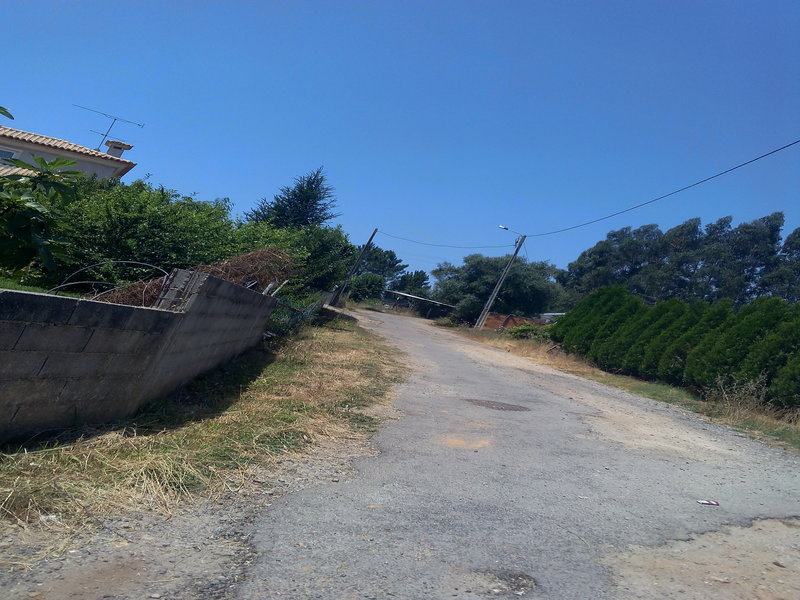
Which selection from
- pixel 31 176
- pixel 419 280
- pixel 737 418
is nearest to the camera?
pixel 31 176

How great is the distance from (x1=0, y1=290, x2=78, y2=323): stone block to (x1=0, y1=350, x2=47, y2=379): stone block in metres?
0.25

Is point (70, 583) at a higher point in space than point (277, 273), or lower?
lower

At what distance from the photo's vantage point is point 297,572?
137 inches

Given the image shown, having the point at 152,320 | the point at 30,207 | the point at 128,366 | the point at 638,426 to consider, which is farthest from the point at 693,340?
the point at 30,207

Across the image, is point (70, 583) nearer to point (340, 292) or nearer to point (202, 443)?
point (202, 443)

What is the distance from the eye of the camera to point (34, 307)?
15.1 ft

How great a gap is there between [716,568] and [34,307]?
4.82 m

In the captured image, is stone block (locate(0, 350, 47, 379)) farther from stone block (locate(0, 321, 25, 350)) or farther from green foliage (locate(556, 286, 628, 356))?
green foliage (locate(556, 286, 628, 356))

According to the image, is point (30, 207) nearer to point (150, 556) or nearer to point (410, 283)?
point (150, 556)

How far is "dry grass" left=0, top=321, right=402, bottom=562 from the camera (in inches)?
156

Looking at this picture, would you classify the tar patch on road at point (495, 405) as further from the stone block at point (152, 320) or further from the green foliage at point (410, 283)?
the green foliage at point (410, 283)

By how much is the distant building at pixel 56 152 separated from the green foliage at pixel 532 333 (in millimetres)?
19745

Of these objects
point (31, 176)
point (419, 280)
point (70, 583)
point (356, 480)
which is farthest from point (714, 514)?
point (419, 280)

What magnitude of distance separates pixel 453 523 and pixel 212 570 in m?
1.72
